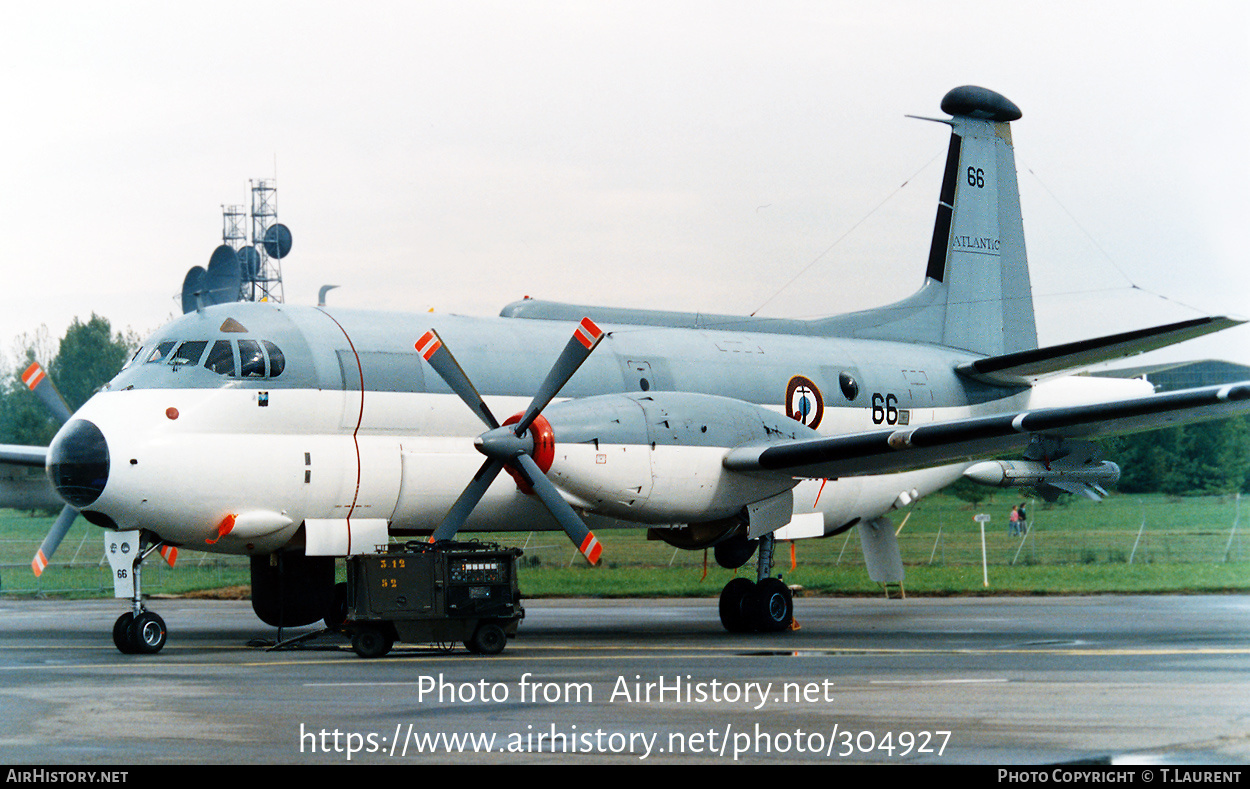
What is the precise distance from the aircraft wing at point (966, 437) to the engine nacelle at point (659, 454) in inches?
12.2

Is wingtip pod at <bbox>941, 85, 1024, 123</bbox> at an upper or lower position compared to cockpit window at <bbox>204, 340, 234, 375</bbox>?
upper

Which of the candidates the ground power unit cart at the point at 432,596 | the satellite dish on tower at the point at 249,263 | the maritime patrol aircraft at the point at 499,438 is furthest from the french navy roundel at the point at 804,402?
the satellite dish on tower at the point at 249,263

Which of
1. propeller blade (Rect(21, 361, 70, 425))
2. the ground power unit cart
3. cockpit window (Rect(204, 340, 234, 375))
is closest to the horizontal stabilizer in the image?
the ground power unit cart

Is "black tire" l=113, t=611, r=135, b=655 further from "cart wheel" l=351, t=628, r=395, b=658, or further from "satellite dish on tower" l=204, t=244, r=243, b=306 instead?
"satellite dish on tower" l=204, t=244, r=243, b=306

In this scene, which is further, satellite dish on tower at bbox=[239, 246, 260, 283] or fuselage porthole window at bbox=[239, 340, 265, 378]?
satellite dish on tower at bbox=[239, 246, 260, 283]

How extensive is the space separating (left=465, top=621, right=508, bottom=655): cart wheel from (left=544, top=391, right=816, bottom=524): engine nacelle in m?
2.12

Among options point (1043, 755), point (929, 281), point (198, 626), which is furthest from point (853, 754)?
point (929, 281)

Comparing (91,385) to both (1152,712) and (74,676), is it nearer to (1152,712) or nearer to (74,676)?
(74,676)

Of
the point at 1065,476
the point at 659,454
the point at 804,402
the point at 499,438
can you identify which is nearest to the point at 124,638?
the point at 499,438

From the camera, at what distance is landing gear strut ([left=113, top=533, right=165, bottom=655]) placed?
15945 millimetres

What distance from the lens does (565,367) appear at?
17.3 meters

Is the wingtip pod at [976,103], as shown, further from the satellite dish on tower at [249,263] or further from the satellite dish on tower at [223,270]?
the satellite dish on tower at [249,263]

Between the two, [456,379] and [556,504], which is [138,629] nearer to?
[456,379]

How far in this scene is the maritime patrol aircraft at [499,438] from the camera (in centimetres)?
1631
